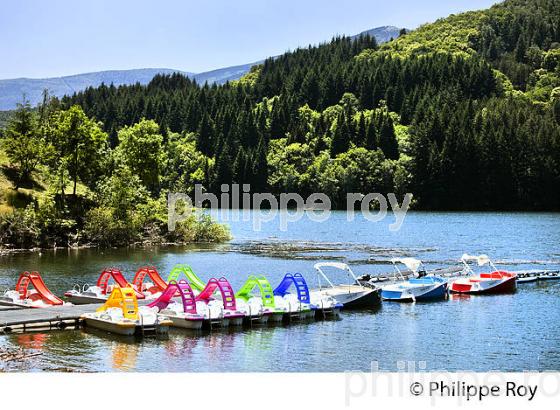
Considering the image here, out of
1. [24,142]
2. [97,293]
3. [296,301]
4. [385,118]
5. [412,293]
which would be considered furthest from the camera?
[385,118]

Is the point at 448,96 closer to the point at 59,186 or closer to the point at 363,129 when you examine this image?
the point at 363,129

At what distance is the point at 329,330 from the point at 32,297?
930 centimetres

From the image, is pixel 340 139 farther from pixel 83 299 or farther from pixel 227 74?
pixel 83 299

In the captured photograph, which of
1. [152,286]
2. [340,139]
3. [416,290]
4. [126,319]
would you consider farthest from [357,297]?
[340,139]

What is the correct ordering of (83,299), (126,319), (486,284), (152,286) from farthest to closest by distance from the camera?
(486,284) < (152,286) < (83,299) < (126,319)

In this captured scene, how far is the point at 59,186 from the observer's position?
1801 inches

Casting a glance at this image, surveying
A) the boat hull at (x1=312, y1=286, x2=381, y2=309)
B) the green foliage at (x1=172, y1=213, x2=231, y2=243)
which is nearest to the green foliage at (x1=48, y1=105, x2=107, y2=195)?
the green foliage at (x1=172, y1=213, x2=231, y2=243)

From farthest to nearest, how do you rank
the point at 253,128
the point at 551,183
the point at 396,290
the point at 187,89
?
the point at 187,89, the point at 253,128, the point at 551,183, the point at 396,290

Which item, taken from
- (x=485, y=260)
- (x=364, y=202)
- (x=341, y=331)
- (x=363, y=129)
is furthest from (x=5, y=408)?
(x=363, y=129)

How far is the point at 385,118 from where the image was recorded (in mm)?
105000

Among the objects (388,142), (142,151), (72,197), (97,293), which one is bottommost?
(97,293)

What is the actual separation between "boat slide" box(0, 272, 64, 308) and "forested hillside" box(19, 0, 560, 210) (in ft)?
124

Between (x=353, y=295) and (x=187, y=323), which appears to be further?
(x=353, y=295)

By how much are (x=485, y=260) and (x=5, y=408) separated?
26.4 metres
